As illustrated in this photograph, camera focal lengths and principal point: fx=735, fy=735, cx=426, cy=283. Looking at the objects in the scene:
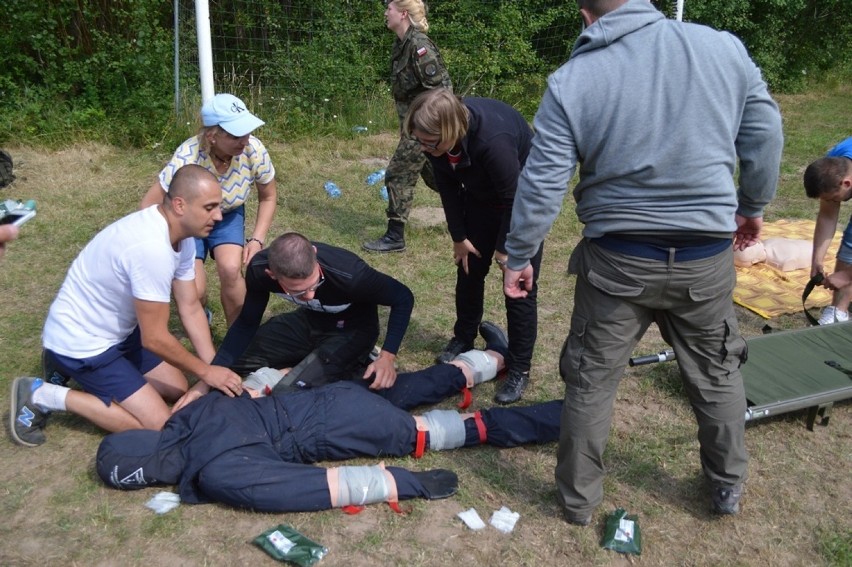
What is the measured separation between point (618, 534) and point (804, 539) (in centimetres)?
77

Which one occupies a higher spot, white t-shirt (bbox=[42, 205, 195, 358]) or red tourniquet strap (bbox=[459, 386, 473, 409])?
white t-shirt (bbox=[42, 205, 195, 358])

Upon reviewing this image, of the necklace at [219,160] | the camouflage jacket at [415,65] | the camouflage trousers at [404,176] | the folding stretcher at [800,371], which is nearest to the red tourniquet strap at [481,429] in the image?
the folding stretcher at [800,371]

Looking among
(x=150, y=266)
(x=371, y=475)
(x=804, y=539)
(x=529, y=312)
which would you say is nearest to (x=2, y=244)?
(x=150, y=266)

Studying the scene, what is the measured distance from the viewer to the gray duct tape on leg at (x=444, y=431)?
135 inches

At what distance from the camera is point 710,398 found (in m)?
2.73

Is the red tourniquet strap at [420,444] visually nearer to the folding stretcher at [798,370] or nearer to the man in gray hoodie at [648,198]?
the man in gray hoodie at [648,198]

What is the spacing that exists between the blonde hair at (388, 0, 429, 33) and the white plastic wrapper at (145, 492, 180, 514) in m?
4.15

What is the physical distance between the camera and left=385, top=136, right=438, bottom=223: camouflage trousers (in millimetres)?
5996

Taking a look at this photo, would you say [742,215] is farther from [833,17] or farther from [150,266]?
[833,17]

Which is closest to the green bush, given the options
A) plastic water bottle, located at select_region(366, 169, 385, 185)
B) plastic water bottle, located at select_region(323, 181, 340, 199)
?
plastic water bottle, located at select_region(366, 169, 385, 185)

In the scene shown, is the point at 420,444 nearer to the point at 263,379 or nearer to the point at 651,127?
the point at 263,379

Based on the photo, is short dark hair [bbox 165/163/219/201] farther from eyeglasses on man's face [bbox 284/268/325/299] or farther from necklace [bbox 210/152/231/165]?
necklace [bbox 210/152/231/165]

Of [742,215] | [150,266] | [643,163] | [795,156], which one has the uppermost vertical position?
[643,163]

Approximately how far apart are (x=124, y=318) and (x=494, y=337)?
6.59 feet
